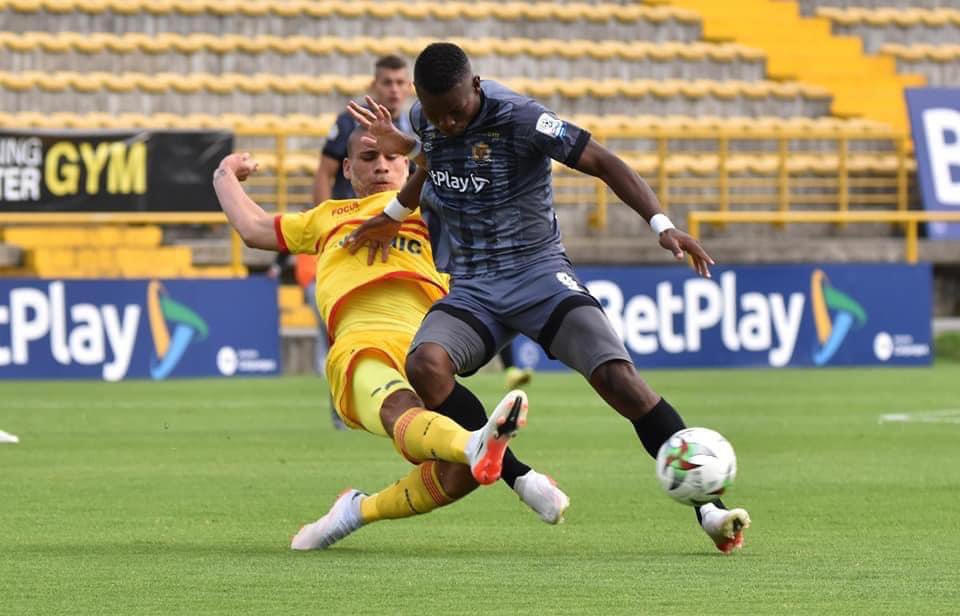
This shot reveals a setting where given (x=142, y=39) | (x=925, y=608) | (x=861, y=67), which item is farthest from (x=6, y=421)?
(x=861, y=67)

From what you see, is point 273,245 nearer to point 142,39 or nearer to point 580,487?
point 580,487

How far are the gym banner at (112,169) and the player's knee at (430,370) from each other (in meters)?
13.8

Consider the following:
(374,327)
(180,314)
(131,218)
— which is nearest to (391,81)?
(374,327)

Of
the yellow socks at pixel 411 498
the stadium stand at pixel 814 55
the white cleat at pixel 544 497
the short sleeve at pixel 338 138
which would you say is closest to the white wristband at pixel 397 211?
the yellow socks at pixel 411 498

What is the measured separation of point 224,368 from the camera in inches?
742

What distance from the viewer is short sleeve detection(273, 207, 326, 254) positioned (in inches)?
310

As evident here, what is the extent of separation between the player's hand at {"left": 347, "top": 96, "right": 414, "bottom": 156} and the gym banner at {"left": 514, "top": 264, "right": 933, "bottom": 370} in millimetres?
11688

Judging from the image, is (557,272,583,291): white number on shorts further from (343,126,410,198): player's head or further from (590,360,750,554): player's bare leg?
(343,126,410,198): player's head

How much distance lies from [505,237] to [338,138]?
5.27m

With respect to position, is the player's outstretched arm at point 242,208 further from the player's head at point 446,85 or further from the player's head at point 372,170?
the player's head at point 446,85

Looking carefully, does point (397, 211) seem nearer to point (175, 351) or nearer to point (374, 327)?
point (374, 327)

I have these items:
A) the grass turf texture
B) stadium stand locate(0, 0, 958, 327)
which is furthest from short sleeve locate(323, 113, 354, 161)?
stadium stand locate(0, 0, 958, 327)

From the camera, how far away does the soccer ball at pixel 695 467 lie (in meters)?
6.53

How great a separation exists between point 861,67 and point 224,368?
11.1 m
